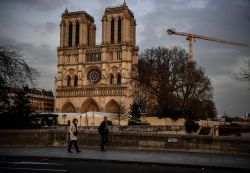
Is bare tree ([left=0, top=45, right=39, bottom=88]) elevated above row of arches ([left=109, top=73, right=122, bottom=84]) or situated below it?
below

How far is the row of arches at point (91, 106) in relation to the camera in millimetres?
85375

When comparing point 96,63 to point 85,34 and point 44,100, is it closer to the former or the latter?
point 85,34

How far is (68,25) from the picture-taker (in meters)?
94.2

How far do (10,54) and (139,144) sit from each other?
8.28 meters

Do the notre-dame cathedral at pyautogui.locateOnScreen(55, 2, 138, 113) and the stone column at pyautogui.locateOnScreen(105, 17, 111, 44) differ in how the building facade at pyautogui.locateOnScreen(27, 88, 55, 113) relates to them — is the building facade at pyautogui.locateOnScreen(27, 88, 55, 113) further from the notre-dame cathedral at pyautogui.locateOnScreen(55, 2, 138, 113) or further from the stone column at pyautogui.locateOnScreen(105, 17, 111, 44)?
the stone column at pyautogui.locateOnScreen(105, 17, 111, 44)

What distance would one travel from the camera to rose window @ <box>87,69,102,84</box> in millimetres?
90250

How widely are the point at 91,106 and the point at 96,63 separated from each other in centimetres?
1016

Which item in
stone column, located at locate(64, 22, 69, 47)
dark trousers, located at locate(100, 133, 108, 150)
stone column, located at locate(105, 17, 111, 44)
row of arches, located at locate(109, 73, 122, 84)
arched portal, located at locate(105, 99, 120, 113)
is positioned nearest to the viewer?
dark trousers, located at locate(100, 133, 108, 150)

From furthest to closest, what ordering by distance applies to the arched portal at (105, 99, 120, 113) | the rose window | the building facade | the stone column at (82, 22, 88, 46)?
the building facade
the stone column at (82, 22, 88, 46)
the rose window
the arched portal at (105, 99, 120, 113)

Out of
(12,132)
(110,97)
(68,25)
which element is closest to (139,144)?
(12,132)

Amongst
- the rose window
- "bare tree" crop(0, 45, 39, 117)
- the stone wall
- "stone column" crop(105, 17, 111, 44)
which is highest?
"stone column" crop(105, 17, 111, 44)

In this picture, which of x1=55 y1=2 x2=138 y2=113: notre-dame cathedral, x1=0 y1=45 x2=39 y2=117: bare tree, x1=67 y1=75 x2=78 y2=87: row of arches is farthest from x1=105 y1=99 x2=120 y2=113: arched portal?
x1=0 y1=45 x2=39 y2=117: bare tree

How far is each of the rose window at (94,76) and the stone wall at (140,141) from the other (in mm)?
70196

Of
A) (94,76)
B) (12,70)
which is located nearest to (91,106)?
(94,76)
